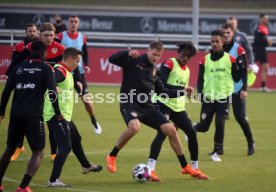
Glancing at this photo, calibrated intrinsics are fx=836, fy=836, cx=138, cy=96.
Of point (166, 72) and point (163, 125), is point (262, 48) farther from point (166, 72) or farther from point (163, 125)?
point (163, 125)

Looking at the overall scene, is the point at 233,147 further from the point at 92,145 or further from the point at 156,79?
the point at 156,79

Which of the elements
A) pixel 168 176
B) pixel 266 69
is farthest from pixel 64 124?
pixel 266 69

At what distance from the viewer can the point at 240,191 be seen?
11.7m

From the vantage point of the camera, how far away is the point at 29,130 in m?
10.9

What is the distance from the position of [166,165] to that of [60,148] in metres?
2.93

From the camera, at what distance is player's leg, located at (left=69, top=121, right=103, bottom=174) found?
12.3 meters

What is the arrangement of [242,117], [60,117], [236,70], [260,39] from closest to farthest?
1. [60,117]
2. [236,70]
3. [242,117]
4. [260,39]

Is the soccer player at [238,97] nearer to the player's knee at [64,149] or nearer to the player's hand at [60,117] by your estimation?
the player's knee at [64,149]

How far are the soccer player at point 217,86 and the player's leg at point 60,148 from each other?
146 inches

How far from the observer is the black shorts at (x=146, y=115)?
12.4 m

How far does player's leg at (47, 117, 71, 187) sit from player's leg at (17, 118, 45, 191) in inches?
26.3

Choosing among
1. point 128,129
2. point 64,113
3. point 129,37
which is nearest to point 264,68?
point 129,37

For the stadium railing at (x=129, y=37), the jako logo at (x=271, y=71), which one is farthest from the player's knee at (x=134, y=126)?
the stadium railing at (x=129, y=37)

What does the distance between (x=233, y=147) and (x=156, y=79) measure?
14.4 feet
